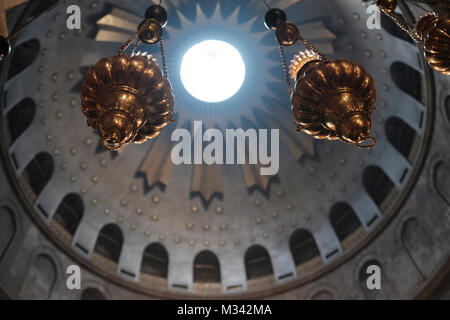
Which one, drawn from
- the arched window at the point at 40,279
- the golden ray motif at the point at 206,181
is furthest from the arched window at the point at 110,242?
the golden ray motif at the point at 206,181

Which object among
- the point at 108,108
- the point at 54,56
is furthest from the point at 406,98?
the point at 54,56

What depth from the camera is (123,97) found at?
4824 mm

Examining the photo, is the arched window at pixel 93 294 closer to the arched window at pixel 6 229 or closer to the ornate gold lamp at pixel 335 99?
the arched window at pixel 6 229

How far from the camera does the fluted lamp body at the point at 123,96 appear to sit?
470 centimetres

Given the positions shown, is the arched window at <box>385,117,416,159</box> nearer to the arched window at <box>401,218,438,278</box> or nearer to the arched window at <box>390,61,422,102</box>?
the arched window at <box>390,61,422,102</box>

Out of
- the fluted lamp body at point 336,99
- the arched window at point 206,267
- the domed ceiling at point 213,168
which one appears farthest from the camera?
the arched window at point 206,267

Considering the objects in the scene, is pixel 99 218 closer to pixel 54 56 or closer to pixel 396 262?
pixel 54 56

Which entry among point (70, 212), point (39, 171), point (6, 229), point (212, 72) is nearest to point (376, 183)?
point (212, 72)

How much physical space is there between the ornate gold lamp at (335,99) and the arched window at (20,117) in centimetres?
790

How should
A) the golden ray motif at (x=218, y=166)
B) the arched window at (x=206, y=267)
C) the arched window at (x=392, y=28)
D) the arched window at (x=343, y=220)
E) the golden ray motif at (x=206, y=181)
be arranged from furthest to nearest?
the golden ray motif at (x=206, y=181) → the golden ray motif at (x=218, y=166) → the arched window at (x=206, y=267) → the arched window at (x=343, y=220) → the arched window at (x=392, y=28)

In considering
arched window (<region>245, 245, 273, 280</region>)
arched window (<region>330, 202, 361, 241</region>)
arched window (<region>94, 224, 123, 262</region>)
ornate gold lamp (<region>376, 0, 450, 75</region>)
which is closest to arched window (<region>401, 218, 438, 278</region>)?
arched window (<region>330, 202, 361, 241</region>)

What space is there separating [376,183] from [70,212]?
359 inches

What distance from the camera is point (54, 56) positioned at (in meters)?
10.6

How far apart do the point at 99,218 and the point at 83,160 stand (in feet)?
6.10
